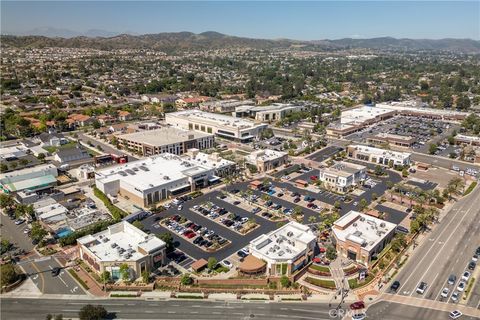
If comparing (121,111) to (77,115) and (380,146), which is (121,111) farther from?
(380,146)

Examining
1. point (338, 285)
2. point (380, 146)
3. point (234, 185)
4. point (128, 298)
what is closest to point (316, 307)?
point (338, 285)

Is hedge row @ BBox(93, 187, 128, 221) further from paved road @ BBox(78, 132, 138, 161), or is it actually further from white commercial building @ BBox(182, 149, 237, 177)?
paved road @ BBox(78, 132, 138, 161)

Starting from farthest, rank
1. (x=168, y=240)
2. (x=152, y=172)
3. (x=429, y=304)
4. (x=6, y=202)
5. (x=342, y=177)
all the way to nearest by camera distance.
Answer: (x=152, y=172), (x=342, y=177), (x=6, y=202), (x=168, y=240), (x=429, y=304)

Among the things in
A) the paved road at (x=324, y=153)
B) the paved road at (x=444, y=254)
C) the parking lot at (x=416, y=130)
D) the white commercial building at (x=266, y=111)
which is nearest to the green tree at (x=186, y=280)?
the paved road at (x=444, y=254)

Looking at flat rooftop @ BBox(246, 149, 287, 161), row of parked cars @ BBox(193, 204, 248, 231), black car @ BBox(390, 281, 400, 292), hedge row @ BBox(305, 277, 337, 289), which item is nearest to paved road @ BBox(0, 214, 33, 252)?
row of parked cars @ BBox(193, 204, 248, 231)

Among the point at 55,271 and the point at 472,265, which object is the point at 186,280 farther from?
the point at 472,265

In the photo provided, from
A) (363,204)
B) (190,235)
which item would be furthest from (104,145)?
(363,204)
